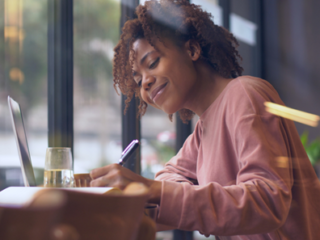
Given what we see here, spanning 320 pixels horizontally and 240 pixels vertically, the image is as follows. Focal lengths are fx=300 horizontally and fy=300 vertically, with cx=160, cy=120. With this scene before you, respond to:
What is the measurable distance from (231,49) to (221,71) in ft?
0.50

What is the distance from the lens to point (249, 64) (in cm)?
309

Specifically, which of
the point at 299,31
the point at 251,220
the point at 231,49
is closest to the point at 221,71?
the point at 231,49

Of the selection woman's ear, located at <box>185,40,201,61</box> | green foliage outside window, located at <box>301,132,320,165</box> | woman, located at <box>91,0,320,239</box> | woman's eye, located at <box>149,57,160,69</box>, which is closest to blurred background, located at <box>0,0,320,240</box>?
green foliage outside window, located at <box>301,132,320,165</box>

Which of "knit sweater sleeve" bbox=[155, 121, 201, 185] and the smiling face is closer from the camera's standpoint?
the smiling face

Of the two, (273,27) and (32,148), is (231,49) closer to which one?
(32,148)

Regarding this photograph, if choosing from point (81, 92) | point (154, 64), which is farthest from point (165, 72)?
point (81, 92)

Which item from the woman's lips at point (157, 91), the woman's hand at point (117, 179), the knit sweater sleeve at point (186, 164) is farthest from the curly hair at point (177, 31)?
the woman's hand at point (117, 179)

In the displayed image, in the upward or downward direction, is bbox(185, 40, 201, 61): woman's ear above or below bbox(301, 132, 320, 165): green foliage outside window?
above

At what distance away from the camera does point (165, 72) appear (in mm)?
930

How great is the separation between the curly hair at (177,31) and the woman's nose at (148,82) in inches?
→ 3.0

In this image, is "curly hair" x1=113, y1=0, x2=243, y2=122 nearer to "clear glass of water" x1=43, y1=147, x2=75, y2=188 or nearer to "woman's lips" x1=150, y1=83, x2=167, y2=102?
"woman's lips" x1=150, y1=83, x2=167, y2=102

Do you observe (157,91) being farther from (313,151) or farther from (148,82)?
(313,151)

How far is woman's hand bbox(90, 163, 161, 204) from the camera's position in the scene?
1.70 ft

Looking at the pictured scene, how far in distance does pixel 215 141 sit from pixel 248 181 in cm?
27
